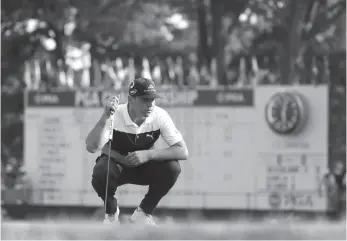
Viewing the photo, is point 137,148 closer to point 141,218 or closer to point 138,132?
point 138,132

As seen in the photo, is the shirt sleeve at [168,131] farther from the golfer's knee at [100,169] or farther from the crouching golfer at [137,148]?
the golfer's knee at [100,169]

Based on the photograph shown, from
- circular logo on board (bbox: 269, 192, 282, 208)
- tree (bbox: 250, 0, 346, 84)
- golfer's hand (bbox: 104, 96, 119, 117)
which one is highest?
tree (bbox: 250, 0, 346, 84)

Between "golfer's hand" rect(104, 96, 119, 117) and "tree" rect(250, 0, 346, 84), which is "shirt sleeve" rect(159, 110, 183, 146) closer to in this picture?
"golfer's hand" rect(104, 96, 119, 117)

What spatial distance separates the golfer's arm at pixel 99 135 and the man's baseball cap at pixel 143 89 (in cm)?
29

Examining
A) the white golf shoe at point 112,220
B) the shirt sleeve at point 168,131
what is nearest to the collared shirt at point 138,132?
the shirt sleeve at point 168,131

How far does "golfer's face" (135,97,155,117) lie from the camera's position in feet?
23.8

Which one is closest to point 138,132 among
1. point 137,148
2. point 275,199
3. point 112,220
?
point 137,148

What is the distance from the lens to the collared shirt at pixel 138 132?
23.5 ft

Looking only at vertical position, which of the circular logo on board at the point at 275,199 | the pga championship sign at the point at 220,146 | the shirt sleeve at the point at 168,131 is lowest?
the circular logo on board at the point at 275,199

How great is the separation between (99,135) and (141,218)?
88 cm

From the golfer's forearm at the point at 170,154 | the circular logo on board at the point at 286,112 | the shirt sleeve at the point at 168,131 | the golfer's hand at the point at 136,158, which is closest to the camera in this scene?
the golfer's hand at the point at 136,158

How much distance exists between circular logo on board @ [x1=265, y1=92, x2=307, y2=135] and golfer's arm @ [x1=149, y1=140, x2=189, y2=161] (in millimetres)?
26860

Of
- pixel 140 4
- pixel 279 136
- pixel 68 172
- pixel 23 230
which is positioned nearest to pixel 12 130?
pixel 68 172

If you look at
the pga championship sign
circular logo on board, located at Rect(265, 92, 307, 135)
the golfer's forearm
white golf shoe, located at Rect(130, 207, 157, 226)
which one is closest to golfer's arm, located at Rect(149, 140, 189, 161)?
the golfer's forearm
